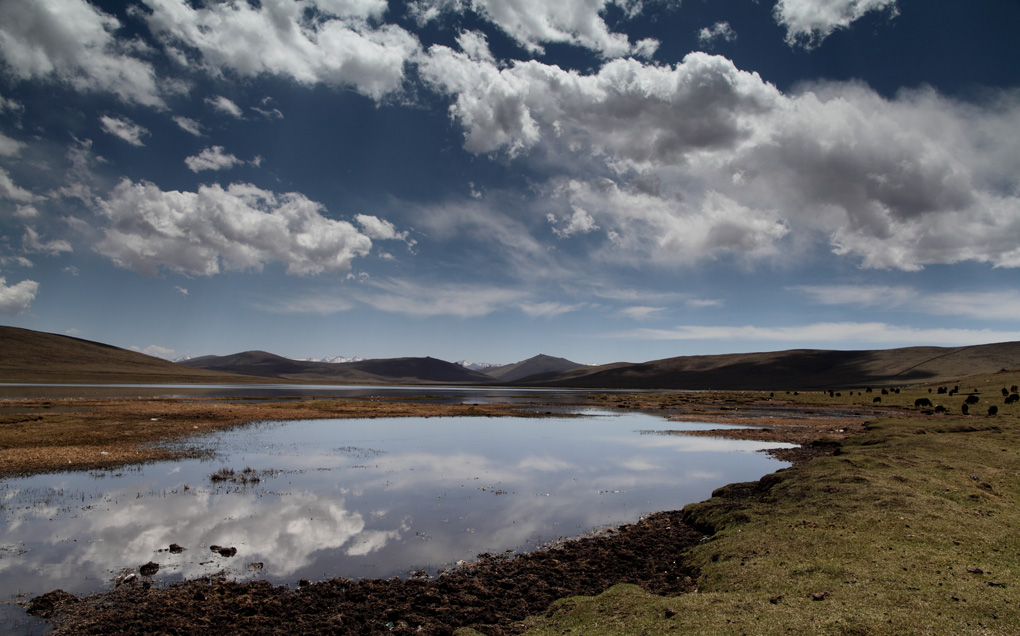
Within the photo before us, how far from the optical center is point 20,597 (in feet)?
43.5

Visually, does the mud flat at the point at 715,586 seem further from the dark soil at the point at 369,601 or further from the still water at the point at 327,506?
the still water at the point at 327,506

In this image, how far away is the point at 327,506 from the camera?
23.3 meters

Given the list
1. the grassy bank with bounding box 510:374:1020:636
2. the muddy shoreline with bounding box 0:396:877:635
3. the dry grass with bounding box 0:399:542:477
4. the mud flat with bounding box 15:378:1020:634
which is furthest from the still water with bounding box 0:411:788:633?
the grassy bank with bounding box 510:374:1020:636

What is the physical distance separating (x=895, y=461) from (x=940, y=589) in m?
18.4

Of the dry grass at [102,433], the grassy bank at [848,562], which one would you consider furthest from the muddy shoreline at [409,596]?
the dry grass at [102,433]

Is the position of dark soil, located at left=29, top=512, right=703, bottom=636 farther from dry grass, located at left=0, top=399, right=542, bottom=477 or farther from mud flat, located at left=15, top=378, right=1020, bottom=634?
dry grass, located at left=0, top=399, right=542, bottom=477

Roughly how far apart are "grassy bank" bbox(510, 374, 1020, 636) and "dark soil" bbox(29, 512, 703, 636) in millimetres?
1372

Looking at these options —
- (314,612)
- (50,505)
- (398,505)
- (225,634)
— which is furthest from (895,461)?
(50,505)

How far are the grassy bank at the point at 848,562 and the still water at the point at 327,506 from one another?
5753 mm

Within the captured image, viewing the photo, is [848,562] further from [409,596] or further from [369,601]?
[369,601]

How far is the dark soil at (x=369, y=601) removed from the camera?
39.5 ft

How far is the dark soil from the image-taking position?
12.1 m

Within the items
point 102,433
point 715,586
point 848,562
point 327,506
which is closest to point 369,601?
point 715,586

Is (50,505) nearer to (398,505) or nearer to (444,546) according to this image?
(398,505)
